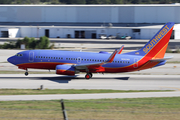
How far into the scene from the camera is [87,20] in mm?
113312

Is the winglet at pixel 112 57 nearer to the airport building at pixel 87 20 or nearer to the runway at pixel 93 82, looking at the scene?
the runway at pixel 93 82

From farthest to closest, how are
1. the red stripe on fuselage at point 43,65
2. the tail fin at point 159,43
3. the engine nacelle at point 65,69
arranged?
the red stripe on fuselage at point 43,65, the tail fin at point 159,43, the engine nacelle at point 65,69

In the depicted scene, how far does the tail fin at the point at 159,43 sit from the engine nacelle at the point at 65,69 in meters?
8.94

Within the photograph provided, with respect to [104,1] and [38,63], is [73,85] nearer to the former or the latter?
[38,63]

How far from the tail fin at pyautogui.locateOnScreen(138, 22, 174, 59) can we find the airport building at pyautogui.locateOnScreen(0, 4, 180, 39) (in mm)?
68910

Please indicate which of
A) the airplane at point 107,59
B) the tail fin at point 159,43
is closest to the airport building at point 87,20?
the tail fin at point 159,43

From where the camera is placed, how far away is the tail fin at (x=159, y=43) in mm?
31734

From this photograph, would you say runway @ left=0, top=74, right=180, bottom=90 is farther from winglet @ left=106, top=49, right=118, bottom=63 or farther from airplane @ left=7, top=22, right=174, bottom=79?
winglet @ left=106, top=49, right=118, bottom=63

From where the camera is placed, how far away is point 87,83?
98.3ft

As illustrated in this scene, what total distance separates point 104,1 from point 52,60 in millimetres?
150112

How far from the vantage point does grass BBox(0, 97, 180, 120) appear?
16.2 m

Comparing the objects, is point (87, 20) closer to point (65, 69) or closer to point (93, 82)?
point (65, 69)

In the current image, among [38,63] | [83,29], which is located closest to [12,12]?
[83,29]

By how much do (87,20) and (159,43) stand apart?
273 feet
